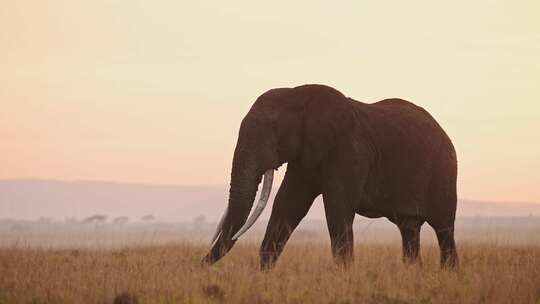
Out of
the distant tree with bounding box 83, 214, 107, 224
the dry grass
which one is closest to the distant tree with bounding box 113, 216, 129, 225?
the distant tree with bounding box 83, 214, 107, 224

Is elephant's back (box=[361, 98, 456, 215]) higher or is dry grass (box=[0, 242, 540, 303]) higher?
elephant's back (box=[361, 98, 456, 215])

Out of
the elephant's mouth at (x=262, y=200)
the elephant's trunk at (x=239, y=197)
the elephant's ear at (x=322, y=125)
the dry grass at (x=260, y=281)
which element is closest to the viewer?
the dry grass at (x=260, y=281)

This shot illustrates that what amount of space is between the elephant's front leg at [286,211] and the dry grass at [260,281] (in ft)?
1.21

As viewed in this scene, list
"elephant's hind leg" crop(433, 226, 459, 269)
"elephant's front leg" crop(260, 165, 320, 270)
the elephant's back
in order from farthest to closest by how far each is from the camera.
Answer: "elephant's hind leg" crop(433, 226, 459, 269), the elephant's back, "elephant's front leg" crop(260, 165, 320, 270)

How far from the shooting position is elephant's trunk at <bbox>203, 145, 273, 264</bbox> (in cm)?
1639

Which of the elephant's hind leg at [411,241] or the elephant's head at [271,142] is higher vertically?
the elephant's head at [271,142]

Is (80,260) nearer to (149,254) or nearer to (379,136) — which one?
(149,254)

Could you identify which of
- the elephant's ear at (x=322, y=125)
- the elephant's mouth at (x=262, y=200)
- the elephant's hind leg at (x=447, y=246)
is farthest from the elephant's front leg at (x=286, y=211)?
the elephant's hind leg at (x=447, y=246)

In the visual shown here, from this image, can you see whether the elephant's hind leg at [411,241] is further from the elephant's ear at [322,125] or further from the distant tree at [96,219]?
the distant tree at [96,219]

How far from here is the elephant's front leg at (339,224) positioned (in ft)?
54.2

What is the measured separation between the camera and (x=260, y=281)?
14.6 m

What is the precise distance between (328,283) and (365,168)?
11.1 ft

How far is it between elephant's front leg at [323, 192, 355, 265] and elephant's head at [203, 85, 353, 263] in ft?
2.47

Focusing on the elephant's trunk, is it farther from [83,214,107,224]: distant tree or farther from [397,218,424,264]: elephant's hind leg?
[83,214,107,224]: distant tree
